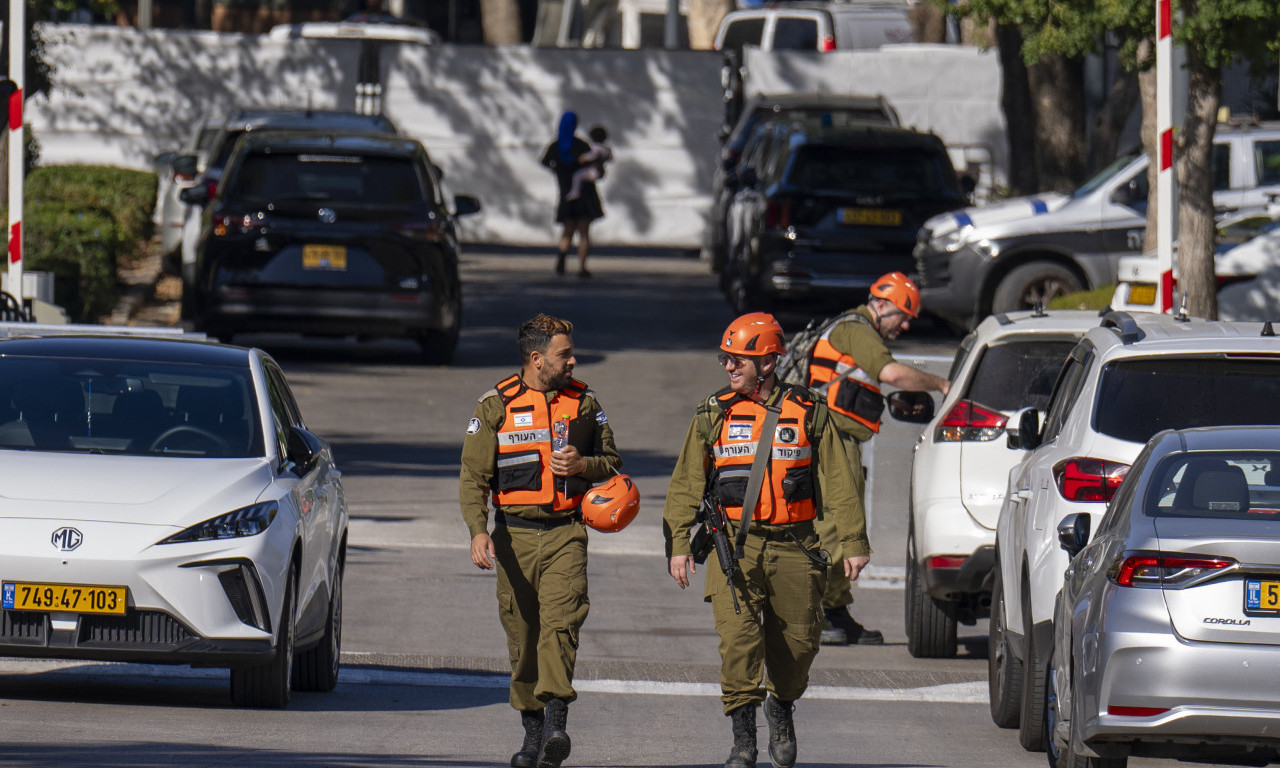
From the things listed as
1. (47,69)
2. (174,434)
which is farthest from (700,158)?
(174,434)

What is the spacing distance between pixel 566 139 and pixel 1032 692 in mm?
21002

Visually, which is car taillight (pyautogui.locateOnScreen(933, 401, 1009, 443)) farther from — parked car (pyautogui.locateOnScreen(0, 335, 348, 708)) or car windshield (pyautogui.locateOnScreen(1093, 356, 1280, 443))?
parked car (pyautogui.locateOnScreen(0, 335, 348, 708))

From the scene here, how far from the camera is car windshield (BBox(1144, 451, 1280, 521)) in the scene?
7.29 meters

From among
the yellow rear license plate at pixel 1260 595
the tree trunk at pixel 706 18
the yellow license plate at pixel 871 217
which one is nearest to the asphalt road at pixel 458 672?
the yellow rear license plate at pixel 1260 595

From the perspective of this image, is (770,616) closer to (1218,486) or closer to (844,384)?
(1218,486)

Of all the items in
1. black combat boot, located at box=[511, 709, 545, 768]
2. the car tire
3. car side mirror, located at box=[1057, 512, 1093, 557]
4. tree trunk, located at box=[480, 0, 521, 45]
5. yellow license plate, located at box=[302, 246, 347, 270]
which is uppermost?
tree trunk, located at box=[480, 0, 521, 45]

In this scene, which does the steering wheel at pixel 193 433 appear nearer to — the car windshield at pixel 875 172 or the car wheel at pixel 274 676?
the car wheel at pixel 274 676

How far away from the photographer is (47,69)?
27.3 meters

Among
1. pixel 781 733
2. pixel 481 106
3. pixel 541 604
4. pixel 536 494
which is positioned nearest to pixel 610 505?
pixel 536 494

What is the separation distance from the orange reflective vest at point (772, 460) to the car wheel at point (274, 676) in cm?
190

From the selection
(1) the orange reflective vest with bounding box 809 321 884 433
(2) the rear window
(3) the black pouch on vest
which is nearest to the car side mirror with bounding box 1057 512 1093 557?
(3) the black pouch on vest

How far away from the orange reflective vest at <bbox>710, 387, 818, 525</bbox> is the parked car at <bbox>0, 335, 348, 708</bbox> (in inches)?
73.8

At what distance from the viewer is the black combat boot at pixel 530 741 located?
321 inches

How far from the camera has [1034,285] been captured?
22109 mm
